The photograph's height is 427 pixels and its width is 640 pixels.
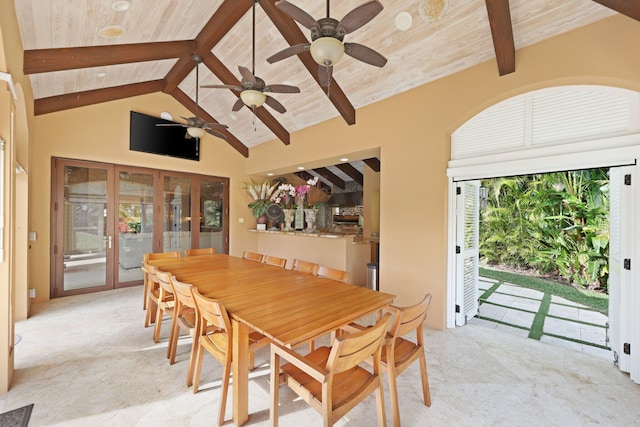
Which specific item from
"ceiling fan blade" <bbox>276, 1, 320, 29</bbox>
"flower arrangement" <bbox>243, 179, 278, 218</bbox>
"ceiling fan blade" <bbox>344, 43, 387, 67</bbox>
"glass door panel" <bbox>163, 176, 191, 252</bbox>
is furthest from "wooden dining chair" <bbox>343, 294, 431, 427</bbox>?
"glass door panel" <bbox>163, 176, 191, 252</bbox>

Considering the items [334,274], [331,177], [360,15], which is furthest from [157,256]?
[331,177]

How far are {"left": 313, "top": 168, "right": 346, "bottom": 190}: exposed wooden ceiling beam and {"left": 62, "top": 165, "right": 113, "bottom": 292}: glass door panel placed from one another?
5.59m

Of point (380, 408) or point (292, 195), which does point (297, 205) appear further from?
point (380, 408)

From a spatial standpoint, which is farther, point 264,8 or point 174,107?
point 174,107

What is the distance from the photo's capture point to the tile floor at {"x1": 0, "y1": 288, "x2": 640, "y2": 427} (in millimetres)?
1847

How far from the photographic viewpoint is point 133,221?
202 inches

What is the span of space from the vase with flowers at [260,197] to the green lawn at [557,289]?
5.40 meters

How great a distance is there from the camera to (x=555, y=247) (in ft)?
19.2

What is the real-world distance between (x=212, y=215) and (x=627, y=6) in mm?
6576

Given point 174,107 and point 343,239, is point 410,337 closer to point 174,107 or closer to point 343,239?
point 343,239

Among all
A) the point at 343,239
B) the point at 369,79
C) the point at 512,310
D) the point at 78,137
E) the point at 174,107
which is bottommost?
the point at 512,310

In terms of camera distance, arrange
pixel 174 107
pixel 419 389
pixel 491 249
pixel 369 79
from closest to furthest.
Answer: pixel 419 389 < pixel 369 79 < pixel 174 107 < pixel 491 249

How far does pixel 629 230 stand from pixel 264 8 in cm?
418

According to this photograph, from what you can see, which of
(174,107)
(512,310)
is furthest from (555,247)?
(174,107)
